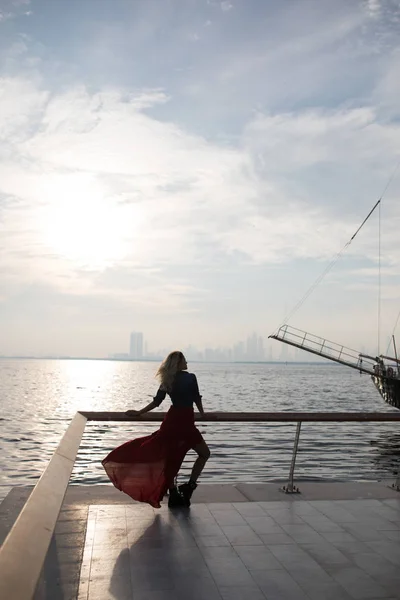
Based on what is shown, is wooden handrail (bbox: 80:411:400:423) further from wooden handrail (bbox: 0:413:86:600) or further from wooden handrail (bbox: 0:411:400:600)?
wooden handrail (bbox: 0:413:86:600)

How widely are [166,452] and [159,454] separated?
0.09m

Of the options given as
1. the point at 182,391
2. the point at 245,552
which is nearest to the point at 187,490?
the point at 182,391

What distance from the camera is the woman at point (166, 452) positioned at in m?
6.20

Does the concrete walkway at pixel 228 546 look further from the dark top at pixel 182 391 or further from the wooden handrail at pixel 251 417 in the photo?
the dark top at pixel 182 391

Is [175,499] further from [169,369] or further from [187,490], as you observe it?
[169,369]

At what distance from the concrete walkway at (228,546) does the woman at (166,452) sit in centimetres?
25

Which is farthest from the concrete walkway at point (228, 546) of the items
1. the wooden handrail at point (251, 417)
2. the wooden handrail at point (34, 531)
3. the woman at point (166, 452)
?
the wooden handrail at point (251, 417)

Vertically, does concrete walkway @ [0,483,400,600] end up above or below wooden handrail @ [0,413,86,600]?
below

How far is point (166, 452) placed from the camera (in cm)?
644

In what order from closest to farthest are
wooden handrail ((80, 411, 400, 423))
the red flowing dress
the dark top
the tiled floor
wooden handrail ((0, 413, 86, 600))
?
wooden handrail ((0, 413, 86, 600))
the tiled floor
the red flowing dress
the dark top
wooden handrail ((80, 411, 400, 423))

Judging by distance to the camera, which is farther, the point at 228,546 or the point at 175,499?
the point at 175,499

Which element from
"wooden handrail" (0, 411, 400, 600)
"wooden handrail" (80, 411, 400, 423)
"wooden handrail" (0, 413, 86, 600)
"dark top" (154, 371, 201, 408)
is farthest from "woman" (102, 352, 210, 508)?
"wooden handrail" (0, 413, 86, 600)

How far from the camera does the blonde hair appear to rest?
653 cm

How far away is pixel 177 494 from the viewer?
6477mm
